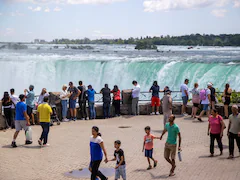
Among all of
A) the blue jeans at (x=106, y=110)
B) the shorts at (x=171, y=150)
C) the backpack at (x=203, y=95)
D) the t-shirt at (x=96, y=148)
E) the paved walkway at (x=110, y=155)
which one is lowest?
the paved walkway at (x=110, y=155)

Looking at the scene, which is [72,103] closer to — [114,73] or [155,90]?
[155,90]

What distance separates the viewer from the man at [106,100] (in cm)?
1841

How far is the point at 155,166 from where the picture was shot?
11.2m

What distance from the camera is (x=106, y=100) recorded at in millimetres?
18500

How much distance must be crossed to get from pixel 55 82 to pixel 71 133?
23.3m

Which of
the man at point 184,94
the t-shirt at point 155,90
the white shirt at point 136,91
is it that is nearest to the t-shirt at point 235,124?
the man at point 184,94

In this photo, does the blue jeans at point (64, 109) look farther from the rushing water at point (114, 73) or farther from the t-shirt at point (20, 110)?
the rushing water at point (114, 73)

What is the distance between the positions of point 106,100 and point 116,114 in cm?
92

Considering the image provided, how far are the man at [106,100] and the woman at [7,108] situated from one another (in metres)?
3.91

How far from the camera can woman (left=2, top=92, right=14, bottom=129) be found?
15780 millimetres

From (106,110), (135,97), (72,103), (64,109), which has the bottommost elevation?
(106,110)

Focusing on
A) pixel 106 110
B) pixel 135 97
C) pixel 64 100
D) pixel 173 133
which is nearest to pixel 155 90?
pixel 135 97

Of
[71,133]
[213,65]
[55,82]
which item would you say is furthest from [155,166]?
[55,82]

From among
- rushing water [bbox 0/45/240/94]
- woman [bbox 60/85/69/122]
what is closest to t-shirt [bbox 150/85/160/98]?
woman [bbox 60/85/69/122]
